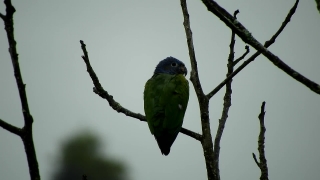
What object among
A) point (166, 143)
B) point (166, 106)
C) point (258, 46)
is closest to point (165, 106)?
point (166, 106)

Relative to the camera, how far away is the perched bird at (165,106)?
13.3 feet

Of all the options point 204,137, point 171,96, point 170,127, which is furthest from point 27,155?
point 171,96

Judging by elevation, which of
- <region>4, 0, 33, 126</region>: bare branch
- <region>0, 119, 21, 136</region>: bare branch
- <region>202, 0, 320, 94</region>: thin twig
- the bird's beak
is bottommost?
<region>0, 119, 21, 136</region>: bare branch

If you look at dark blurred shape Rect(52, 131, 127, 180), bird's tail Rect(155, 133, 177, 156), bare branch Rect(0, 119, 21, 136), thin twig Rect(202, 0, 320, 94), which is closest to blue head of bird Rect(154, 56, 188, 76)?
bird's tail Rect(155, 133, 177, 156)

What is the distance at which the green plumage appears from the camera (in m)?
4.04

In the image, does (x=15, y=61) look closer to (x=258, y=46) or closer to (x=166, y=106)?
(x=258, y=46)

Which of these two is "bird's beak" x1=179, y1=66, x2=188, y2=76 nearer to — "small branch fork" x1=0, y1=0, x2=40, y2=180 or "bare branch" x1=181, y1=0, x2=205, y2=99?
"bare branch" x1=181, y1=0, x2=205, y2=99

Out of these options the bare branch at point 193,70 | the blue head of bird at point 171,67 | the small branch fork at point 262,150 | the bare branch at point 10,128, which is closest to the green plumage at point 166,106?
the blue head of bird at point 171,67

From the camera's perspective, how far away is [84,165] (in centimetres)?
1766

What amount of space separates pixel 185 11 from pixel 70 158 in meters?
16.7

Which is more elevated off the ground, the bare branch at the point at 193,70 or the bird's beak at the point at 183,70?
the bird's beak at the point at 183,70

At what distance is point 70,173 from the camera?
56.9ft

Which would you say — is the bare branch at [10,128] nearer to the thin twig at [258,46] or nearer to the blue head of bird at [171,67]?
the thin twig at [258,46]

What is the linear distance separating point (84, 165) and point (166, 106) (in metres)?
14.4
